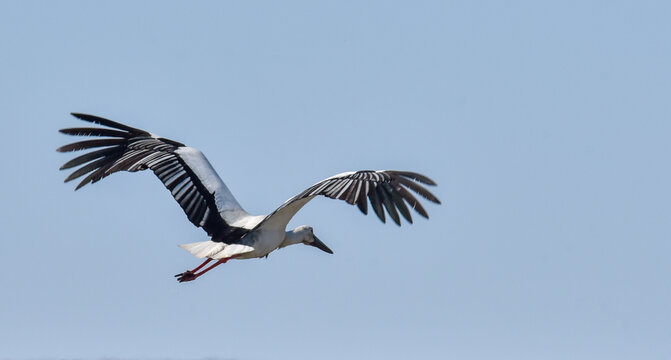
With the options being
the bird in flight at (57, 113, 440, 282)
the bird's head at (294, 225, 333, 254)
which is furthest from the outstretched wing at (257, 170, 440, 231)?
the bird's head at (294, 225, 333, 254)

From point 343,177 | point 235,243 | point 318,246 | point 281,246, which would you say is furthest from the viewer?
point 318,246

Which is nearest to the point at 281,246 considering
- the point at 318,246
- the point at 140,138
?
the point at 318,246

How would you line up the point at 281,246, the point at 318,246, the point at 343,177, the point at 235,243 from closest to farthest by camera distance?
1. the point at 343,177
2. the point at 235,243
3. the point at 281,246
4. the point at 318,246

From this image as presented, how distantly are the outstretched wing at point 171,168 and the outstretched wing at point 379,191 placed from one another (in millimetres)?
2022

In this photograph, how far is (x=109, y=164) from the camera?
21062 mm

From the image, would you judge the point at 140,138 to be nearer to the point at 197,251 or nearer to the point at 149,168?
the point at 149,168

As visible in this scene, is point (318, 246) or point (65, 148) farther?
point (318, 246)

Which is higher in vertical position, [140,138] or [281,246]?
[140,138]

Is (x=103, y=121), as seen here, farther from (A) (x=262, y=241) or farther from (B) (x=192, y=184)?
(A) (x=262, y=241)

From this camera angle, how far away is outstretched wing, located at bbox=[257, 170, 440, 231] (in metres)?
18.7

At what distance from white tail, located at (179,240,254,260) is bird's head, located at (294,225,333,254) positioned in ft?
7.60

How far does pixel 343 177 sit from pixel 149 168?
386cm

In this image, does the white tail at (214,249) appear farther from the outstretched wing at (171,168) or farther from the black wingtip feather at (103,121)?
the black wingtip feather at (103,121)

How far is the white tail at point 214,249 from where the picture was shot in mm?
20062
